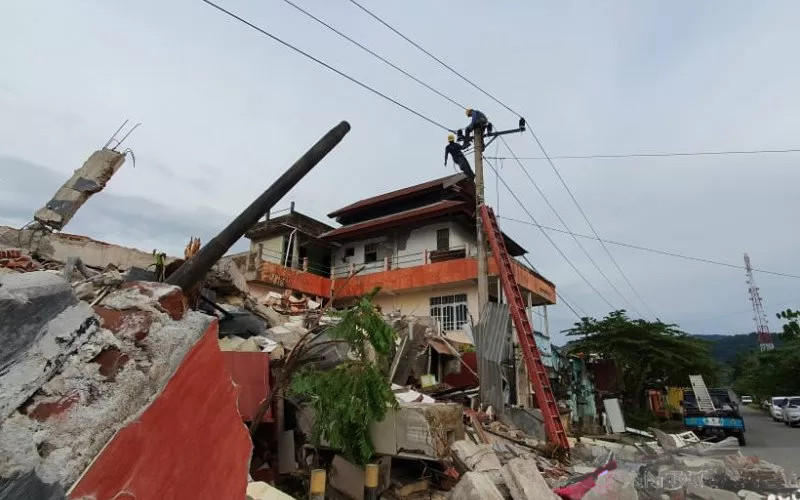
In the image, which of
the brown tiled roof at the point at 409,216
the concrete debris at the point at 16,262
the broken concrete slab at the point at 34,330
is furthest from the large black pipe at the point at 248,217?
the brown tiled roof at the point at 409,216

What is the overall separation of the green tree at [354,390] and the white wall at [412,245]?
1457cm

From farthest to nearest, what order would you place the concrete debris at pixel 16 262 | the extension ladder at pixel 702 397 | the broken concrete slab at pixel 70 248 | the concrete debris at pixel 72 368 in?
the extension ladder at pixel 702 397
the broken concrete slab at pixel 70 248
the concrete debris at pixel 16 262
the concrete debris at pixel 72 368

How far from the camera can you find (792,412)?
2289 centimetres

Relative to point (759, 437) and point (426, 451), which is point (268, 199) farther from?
point (759, 437)

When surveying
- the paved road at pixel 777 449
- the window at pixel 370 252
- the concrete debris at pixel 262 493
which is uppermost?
the window at pixel 370 252

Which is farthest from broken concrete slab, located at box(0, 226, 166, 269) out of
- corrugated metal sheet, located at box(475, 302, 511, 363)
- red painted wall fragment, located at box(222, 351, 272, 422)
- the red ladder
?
the red ladder

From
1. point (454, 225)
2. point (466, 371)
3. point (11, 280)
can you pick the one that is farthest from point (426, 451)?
point (454, 225)

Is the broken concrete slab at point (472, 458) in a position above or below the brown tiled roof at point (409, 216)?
below

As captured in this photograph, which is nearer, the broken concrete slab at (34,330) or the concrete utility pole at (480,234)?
the broken concrete slab at (34,330)

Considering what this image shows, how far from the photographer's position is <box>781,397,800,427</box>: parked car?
22.6 meters

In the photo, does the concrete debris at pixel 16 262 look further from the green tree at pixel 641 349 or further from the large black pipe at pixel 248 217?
the green tree at pixel 641 349

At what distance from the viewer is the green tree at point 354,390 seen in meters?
5.60

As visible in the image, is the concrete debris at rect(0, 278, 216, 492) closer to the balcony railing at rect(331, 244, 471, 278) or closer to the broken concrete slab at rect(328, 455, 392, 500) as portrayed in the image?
the broken concrete slab at rect(328, 455, 392, 500)

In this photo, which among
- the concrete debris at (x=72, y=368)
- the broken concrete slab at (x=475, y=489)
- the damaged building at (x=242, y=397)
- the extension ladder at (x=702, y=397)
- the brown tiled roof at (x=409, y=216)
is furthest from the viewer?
the brown tiled roof at (x=409, y=216)
